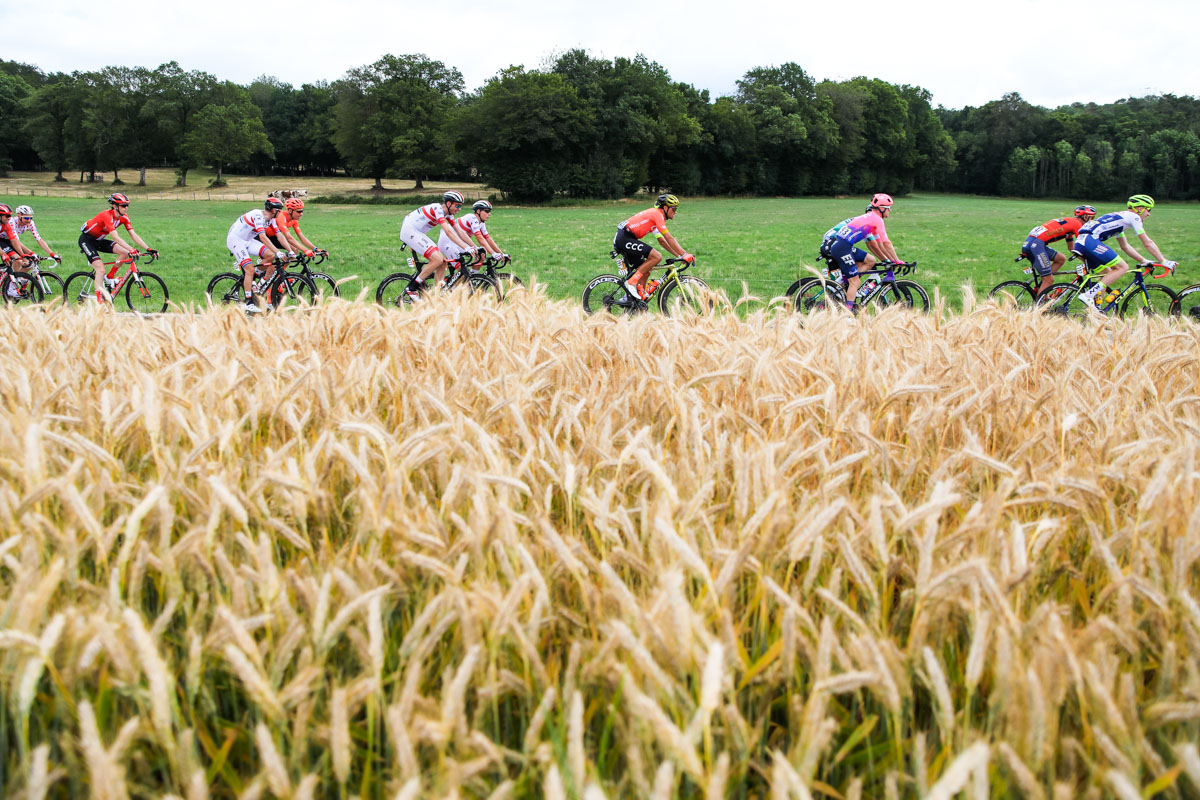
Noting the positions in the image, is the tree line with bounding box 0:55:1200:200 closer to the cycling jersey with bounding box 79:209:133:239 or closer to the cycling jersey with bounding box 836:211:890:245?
the cycling jersey with bounding box 79:209:133:239

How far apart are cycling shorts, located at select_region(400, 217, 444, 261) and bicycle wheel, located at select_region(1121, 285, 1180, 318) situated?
10500mm

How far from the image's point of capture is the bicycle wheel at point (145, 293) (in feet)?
49.1

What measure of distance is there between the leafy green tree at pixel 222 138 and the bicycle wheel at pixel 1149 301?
286 feet

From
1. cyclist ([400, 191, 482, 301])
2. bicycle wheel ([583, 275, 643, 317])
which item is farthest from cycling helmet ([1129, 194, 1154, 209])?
cyclist ([400, 191, 482, 301])

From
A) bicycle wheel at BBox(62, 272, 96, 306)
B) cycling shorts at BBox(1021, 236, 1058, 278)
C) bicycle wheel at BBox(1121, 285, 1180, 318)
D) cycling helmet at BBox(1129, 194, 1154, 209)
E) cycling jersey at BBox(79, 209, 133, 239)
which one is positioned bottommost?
bicycle wheel at BBox(1121, 285, 1180, 318)

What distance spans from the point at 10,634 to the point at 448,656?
0.64m

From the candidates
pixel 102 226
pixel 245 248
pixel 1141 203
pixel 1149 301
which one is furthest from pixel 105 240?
pixel 1141 203

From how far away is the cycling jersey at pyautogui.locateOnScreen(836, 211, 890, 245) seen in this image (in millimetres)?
11984

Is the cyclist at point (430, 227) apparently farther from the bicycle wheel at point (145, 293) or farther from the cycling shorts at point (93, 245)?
the cycling shorts at point (93, 245)

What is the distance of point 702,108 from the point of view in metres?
85.8

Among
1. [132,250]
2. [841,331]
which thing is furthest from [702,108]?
[841,331]

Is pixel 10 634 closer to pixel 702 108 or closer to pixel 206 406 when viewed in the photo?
pixel 206 406

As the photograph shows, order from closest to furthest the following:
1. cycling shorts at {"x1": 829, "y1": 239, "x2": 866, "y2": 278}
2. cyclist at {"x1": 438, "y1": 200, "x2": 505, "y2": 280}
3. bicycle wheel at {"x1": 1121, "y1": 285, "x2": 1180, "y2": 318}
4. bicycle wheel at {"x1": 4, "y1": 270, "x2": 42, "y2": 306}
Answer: cycling shorts at {"x1": 829, "y1": 239, "x2": 866, "y2": 278}, bicycle wheel at {"x1": 1121, "y1": 285, "x2": 1180, "y2": 318}, cyclist at {"x1": 438, "y1": 200, "x2": 505, "y2": 280}, bicycle wheel at {"x1": 4, "y1": 270, "x2": 42, "y2": 306}

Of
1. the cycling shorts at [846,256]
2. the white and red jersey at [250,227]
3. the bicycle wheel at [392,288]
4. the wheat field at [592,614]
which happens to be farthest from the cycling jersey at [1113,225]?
the white and red jersey at [250,227]
